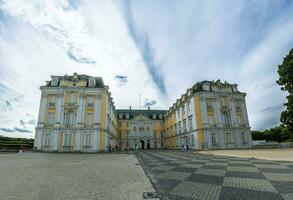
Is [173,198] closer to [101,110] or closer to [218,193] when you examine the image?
[218,193]

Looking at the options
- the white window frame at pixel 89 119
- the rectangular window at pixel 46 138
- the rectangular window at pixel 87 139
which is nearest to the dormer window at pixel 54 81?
the white window frame at pixel 89 119

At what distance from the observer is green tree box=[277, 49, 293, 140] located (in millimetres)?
20391

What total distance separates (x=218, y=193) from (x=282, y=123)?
2198cm

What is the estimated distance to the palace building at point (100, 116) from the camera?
3011cm

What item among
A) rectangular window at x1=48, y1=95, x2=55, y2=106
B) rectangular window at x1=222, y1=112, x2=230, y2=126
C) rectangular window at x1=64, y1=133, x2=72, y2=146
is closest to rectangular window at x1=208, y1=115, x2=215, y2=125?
rectangular window at x1=222, y1=112, x2=230, y2=126

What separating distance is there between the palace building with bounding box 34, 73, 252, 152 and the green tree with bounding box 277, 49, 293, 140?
42.3 ft

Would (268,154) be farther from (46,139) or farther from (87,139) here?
(46,139)

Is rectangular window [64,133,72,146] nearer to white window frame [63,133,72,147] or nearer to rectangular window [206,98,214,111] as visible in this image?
white window frame [63,133,72,147]

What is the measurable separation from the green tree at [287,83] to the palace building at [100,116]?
12.9m

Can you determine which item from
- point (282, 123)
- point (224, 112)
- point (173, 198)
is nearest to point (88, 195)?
point (173, 198)

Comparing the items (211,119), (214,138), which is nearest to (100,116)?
(211,119)

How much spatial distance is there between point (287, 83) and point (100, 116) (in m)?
27.4

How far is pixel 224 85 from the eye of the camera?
36281mm

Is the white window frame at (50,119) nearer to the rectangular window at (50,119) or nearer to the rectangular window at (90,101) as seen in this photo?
the rectangular window at (50,119)
